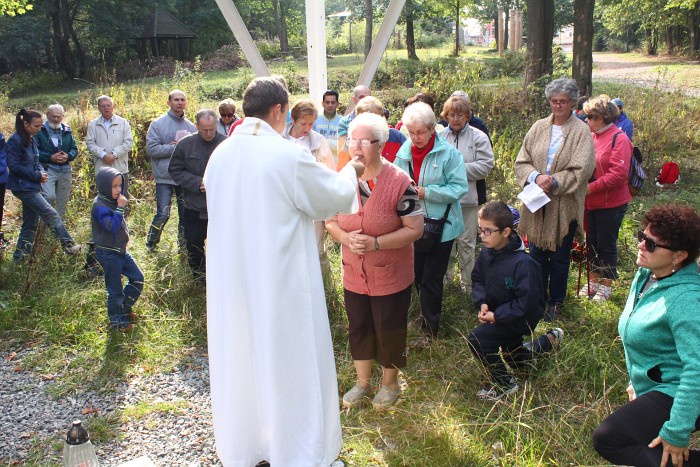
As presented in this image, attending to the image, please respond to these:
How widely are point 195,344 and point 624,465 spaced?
137 inches

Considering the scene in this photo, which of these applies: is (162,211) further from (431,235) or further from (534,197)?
(534,197)

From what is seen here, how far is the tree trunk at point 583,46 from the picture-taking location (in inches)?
438

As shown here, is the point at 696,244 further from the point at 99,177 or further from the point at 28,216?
the point at 28,216

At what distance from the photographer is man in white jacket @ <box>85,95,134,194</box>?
7785 millimetres

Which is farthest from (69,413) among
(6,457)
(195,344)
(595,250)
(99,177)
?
(595,250)

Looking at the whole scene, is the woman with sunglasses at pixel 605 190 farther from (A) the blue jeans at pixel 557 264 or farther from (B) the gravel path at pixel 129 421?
(B) the gravel path at pixel 129 421

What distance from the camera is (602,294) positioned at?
5.44 m

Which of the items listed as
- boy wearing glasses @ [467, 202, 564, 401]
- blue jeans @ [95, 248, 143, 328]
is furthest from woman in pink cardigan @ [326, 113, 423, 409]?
blue jeans @ [95, 248, 143, 328]

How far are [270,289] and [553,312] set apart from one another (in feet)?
9.46

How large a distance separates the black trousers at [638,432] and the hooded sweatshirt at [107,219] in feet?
12.9

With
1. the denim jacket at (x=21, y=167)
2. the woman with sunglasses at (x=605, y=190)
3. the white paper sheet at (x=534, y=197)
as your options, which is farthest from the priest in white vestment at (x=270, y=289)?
the denim jacket at (x=21, y=167)

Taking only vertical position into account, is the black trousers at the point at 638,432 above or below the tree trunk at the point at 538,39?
below

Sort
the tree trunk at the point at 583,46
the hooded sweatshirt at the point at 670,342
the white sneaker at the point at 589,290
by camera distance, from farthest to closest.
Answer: the tree trunk at the point at 583,46 → the white sneaker at the point at 589,290 → the hooded sweatshirt at the point at 670,342

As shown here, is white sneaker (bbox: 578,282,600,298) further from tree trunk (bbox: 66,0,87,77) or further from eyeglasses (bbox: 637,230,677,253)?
tree trunk (bbox: 66,0,87,77)
